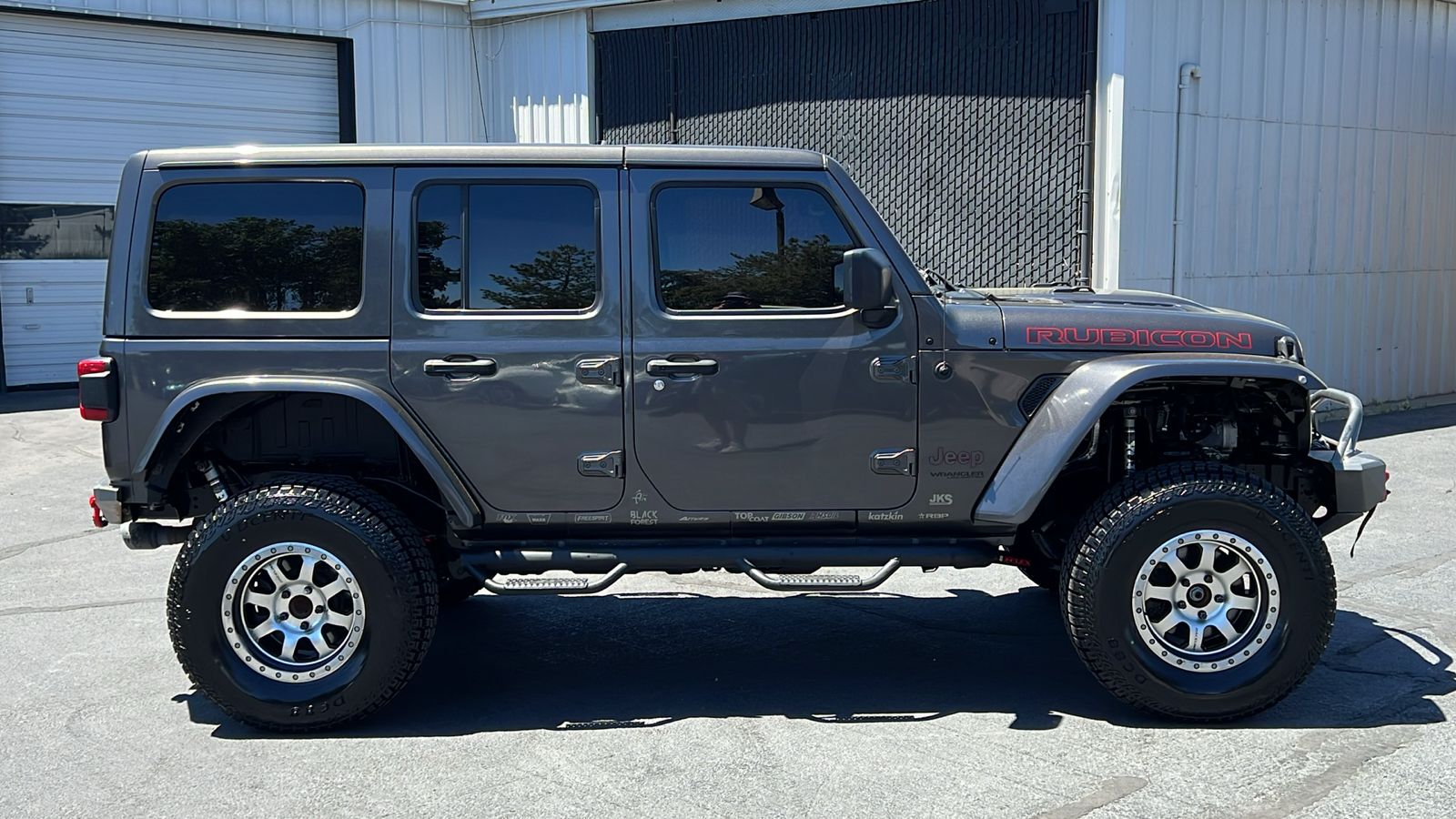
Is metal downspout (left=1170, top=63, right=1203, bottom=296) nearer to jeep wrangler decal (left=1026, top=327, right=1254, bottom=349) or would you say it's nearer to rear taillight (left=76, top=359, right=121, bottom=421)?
jeep wrangler decal (left=1026, top=327, right=1254, bottom=349)

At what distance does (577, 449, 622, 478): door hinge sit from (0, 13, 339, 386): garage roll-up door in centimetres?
1214

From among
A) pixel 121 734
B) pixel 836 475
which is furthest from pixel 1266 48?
pixel 121 734

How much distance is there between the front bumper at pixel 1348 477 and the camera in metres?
5.20

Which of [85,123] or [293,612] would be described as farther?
[85,123]

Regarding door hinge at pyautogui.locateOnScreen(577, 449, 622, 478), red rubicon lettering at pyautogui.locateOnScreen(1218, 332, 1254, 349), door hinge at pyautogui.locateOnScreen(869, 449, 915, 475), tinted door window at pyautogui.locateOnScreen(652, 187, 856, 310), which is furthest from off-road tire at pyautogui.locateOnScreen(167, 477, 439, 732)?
red rubicon lettering at pyautogui.locateOnScreen(1218, 332, 1254, 349)

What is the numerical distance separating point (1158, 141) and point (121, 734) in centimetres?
924

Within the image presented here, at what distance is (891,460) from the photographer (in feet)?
16.8

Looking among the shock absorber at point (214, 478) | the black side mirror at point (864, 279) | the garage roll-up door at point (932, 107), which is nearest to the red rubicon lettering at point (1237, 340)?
the black side mirror at point (864, 279)

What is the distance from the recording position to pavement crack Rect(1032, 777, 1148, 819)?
4117 millimetres

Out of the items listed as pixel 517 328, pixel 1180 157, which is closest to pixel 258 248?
pixel 517 328

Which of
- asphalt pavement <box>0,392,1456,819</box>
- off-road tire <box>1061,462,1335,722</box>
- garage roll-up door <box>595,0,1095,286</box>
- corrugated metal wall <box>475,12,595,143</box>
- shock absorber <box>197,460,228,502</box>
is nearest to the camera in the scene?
asphalt pavement <box>0,392,1456,819</box>

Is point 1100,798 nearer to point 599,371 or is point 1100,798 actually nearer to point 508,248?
point 599,371

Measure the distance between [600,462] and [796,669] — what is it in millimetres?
1333

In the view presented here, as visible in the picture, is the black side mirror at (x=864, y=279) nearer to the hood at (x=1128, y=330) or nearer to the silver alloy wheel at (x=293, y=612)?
the hood at (x=1128, y=330)
